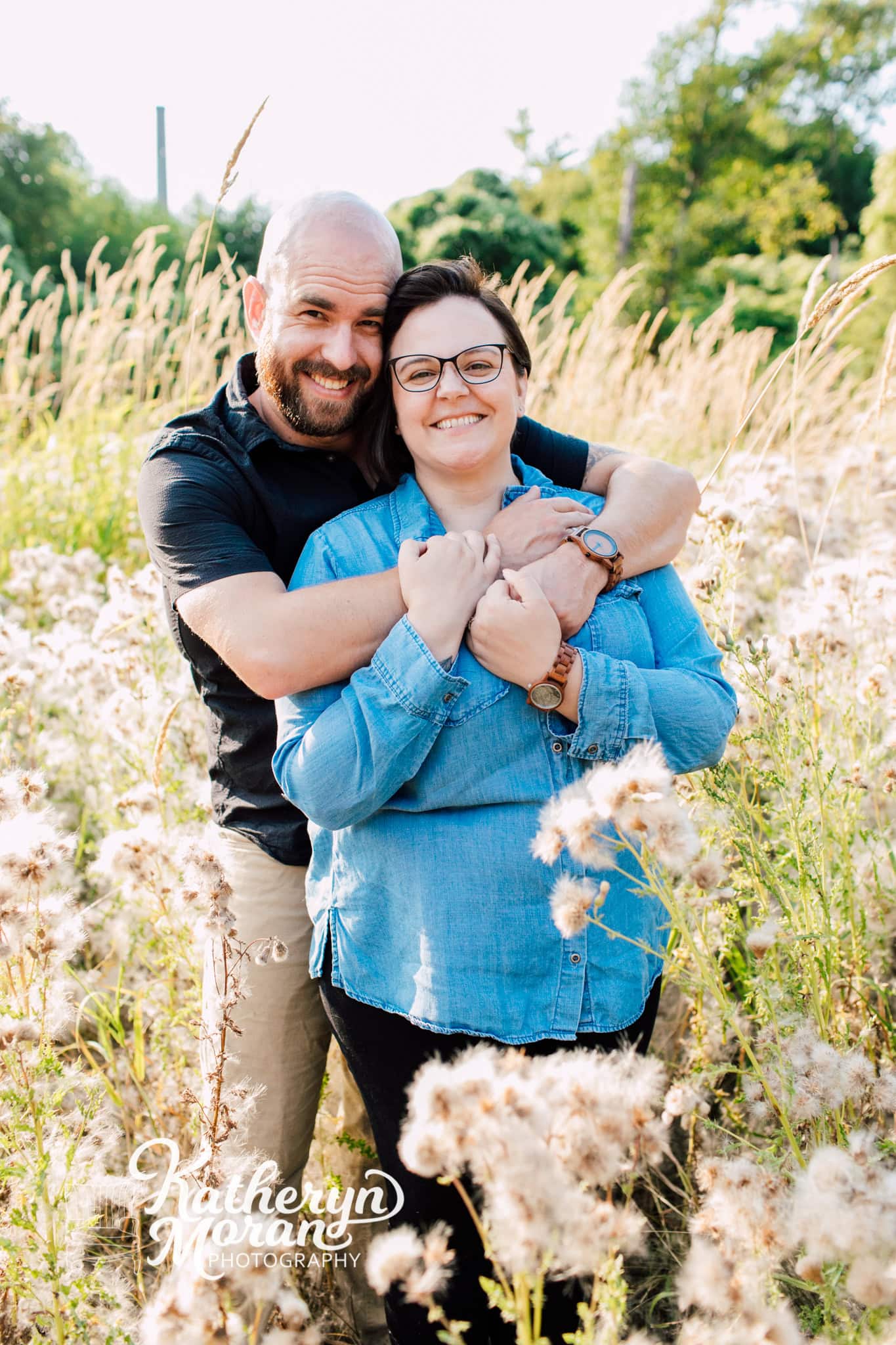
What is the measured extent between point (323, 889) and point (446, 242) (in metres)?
17.0

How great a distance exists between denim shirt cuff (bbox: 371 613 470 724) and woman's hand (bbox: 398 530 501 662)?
0.09 ft

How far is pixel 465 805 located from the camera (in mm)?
→ 1736

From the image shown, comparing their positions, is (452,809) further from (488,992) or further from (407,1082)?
(407,1082)

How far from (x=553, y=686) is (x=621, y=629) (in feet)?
0.94

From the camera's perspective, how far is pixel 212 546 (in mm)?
1902

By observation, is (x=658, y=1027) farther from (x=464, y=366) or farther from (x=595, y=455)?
(x=464, y=366)

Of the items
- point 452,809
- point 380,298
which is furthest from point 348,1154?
point 380,298

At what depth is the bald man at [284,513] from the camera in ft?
6.47

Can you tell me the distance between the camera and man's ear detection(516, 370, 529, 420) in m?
2.12

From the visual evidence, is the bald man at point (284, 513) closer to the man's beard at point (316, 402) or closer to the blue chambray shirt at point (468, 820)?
the man's beard at point (316, 402)

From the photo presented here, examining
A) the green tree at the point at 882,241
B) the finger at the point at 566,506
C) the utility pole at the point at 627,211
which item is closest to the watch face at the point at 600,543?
the finger at the point at 566,506

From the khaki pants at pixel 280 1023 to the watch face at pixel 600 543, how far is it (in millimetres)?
1028

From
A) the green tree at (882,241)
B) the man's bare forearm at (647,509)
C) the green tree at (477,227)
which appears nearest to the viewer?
the man's bare forearm at (647,509)

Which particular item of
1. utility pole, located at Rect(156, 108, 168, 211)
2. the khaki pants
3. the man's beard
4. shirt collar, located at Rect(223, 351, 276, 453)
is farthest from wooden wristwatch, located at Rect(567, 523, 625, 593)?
utility pole, located at Rect(156, 108, 168, 211)
